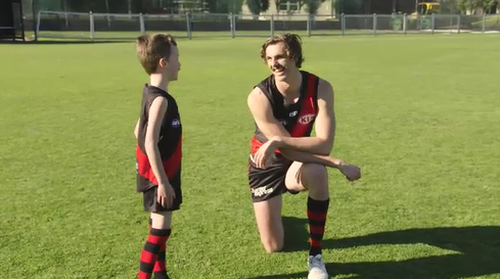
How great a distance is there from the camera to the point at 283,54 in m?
3.56

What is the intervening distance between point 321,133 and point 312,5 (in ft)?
171

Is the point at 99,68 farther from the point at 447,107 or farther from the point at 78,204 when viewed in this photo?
the point at 78,204

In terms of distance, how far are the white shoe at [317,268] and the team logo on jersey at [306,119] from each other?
0.84m

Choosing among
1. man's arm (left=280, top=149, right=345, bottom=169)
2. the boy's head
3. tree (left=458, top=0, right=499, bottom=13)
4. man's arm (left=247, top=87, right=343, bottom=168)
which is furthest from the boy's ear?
tree (left=458, top=0, right=499, bottom=13)

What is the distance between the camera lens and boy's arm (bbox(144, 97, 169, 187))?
3.07 metres

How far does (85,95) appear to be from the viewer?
448 inches

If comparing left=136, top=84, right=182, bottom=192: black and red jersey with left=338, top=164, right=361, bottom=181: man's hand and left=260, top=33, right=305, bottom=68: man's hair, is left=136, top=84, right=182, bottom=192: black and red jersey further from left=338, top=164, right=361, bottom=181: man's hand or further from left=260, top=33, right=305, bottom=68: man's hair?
left=338, top=164, right=361, bottom=181: man's hand

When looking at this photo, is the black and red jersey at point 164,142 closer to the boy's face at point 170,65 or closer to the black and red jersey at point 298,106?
the boy's face at point 170,65

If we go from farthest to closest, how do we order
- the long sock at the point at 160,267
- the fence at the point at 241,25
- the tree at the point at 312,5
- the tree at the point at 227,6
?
1. the tree at the point at 312,5
2. the tree at the point at 227,6
3. the fence at the point at 241,25
4. the long sock at the point at 160,267

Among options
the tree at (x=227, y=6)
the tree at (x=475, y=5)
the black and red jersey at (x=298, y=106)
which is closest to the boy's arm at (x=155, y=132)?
the black and red jersey at (x=298, y=106)

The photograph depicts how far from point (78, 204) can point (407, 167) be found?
3.17 meters

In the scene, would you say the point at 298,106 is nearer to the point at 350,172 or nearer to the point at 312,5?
the point at 350,172

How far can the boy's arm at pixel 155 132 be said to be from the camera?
307 cm

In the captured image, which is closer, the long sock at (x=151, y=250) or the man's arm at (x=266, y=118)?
the long sock at (x=151, y=250)
